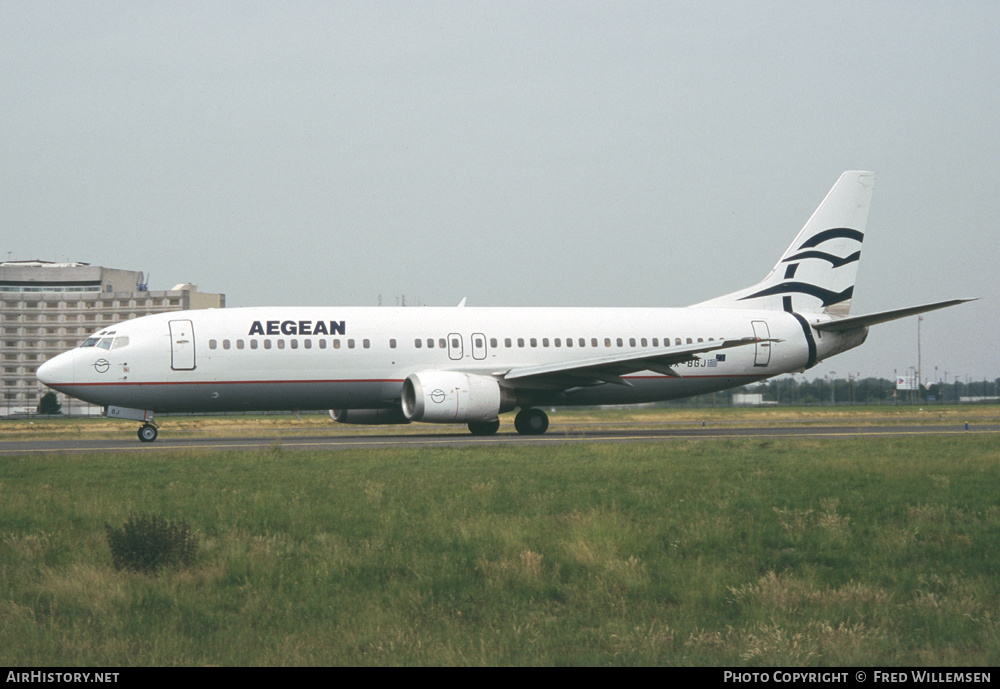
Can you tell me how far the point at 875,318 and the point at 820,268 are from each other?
476 centimetres

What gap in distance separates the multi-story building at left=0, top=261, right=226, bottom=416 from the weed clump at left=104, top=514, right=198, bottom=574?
139992 mm

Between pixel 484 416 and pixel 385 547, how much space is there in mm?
18735

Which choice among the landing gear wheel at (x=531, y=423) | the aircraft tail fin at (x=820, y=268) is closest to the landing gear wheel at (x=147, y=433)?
the landing gear wheel at (x=531, y=423)

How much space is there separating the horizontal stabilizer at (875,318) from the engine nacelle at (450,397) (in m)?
12.2

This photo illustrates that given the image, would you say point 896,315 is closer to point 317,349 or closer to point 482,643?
point 317,349

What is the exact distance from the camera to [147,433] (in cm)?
2928

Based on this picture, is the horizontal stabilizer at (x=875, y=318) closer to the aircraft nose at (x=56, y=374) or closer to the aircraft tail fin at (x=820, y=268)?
the aircraft tail fin at (x=820, y=268)

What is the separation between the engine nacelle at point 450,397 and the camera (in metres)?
28.8

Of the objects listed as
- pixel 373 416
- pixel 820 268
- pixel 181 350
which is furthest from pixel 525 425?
pixel 820 268

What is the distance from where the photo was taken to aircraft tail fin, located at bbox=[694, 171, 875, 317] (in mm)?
37281

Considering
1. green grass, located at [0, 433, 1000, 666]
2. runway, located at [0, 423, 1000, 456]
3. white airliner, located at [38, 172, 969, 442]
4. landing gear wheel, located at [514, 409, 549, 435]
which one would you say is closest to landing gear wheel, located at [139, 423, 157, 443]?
white airliner, located at [38, 172, 969, 442]

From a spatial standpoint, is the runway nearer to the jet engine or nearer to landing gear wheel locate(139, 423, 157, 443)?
landing gear wheel locate(139, 423, 157, 443)

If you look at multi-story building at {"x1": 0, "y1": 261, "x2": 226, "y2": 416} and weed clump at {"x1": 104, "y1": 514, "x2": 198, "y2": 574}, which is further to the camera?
multi-story building at {"x1": 0, "y1": 261, "x2": 226, "y2": 416}

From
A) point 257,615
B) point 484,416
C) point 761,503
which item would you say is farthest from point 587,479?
point 484,416
